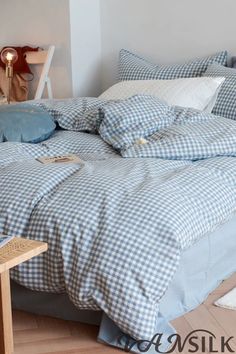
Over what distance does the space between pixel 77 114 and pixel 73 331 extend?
1.23m

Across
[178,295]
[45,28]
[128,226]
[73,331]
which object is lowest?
[73,331]

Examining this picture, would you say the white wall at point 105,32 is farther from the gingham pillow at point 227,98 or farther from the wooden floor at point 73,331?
the wooden floor at point 73,331

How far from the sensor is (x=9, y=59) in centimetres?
404

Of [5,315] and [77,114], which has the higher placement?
[77,114]

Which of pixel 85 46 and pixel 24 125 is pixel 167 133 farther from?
pixel 85 46

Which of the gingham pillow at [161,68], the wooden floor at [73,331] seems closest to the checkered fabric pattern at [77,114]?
the gingham pillow at [161,68]

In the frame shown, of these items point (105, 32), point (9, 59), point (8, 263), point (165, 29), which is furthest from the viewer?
point (105, 32)

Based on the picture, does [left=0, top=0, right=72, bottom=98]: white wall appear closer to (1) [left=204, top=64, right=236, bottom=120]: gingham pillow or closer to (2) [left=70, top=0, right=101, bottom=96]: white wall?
(2) [left=70, top=0, right=101, bottom=96]: white wall

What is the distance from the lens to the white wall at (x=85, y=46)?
4027 millimetres

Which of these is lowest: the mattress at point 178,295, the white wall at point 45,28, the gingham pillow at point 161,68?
the mattress at point 178,295

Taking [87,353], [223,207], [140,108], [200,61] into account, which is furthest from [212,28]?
[87,353]

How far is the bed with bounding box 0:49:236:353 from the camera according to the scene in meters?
1.81

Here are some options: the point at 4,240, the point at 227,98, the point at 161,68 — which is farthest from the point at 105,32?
the point at 4,240

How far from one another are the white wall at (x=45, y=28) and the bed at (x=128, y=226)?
1624mm
